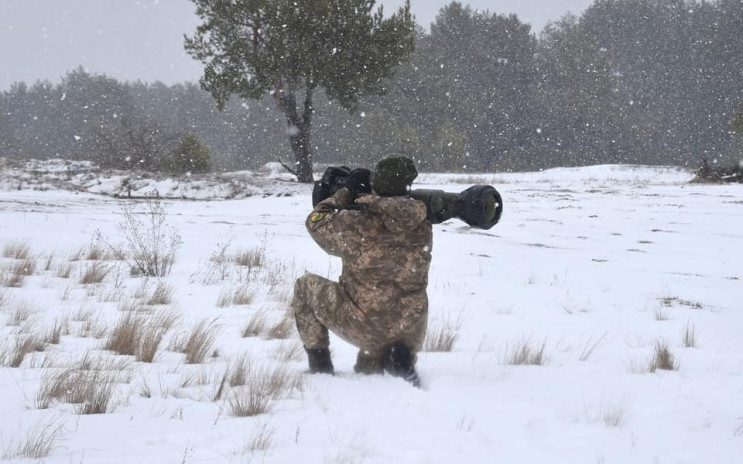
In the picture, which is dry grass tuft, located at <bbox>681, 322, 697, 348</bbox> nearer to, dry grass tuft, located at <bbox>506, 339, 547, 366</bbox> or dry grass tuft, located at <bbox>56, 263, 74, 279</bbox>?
dry grass tuft, located at <bbox>506, 339, 547, 366</bbox>

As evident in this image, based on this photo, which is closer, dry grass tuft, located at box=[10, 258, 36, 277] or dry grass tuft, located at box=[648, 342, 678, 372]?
dry grass tuft, located at box=[648, 342, 678, 372]

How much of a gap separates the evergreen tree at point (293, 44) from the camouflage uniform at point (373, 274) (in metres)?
15.8

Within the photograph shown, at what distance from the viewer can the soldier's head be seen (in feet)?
10.1

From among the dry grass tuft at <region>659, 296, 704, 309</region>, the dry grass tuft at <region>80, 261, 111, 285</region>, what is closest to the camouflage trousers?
the dry grass tuft at <region>659, 296, 704, 309</region>

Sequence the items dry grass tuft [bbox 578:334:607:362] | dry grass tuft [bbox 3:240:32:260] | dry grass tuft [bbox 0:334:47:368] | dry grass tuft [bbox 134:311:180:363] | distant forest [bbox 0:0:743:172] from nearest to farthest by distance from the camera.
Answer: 1. dry grass tuft [bbox 0:334:47:368]
2. dry grass tuft [bbox 134:311:180:363]
3. dry grass tuft [bbox 578:334:607:362]
4. dry grass tuft [bbox 3:240:32:260]
5. distant forest [bbox 0:0:743:172]

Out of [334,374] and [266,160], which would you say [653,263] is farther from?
[266,160]

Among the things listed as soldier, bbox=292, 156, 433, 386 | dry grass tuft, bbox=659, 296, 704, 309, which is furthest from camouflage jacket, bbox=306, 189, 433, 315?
dry grass tuft, bbox=659, 296, 704, 309

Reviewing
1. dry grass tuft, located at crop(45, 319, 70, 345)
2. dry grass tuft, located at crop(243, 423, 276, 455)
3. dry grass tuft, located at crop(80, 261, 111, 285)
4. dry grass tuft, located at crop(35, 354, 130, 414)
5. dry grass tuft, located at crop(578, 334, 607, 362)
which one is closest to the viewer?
dry grass tuft, located at crop(243, 423, 276, 455)

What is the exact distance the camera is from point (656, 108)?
51000mm

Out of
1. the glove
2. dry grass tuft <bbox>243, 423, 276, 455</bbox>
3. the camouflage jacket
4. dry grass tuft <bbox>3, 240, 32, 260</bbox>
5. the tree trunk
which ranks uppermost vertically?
the tree trunk

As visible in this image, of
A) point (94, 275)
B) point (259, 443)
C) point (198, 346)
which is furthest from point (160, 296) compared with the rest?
point (259, 443)

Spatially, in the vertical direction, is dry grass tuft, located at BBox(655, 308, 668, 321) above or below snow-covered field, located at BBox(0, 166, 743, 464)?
below

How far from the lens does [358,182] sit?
3303 millimetres

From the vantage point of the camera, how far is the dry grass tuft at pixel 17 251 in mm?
7121
